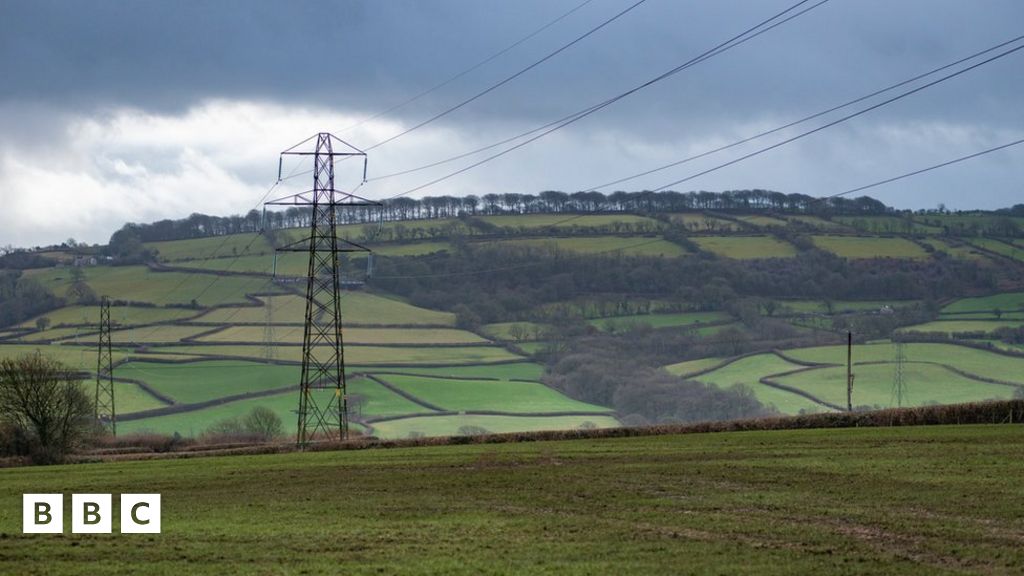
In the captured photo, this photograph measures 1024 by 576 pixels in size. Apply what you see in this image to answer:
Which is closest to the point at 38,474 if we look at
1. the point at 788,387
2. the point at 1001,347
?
the point at 788,387

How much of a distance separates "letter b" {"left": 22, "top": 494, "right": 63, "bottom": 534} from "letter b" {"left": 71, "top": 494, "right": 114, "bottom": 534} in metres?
0.42

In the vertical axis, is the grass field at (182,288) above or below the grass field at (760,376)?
above

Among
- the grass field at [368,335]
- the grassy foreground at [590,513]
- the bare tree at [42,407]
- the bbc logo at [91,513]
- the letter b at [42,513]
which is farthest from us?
the grass field at [368,335]

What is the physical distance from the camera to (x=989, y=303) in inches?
6959

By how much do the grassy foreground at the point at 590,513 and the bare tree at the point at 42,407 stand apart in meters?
23.6

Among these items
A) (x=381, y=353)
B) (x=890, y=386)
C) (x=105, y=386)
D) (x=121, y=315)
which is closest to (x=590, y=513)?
(x=890, y=386)

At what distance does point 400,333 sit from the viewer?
17100 cm

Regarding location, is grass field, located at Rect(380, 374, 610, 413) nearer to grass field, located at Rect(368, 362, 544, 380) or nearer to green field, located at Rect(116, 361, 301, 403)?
grass field, located at Rect(368, 362, 544, 380)

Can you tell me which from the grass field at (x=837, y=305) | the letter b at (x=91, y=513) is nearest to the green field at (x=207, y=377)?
the grass field at (x=837, y=305)

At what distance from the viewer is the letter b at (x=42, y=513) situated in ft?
115

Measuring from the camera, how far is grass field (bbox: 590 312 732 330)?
178 metres

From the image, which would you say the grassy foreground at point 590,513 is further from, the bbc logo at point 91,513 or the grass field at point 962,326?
the grass field at point 962,326

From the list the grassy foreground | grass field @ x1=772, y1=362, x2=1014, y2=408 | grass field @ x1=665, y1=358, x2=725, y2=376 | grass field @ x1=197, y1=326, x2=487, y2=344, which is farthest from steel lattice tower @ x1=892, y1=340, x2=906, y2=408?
Answer: the grassy foreground

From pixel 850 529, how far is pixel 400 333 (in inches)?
5587
